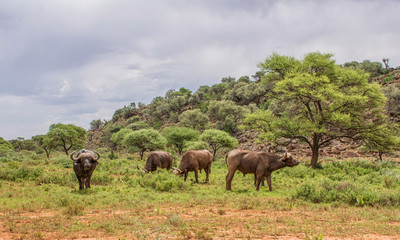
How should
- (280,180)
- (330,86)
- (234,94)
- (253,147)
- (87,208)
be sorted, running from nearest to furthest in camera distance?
(87,208), (280,180), (330,86), (253,147), (234,94)

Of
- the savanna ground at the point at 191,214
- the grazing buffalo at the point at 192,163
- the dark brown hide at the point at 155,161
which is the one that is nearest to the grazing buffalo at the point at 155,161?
the dark brown hide at the point at 155,161

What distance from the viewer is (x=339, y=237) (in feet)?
20.5

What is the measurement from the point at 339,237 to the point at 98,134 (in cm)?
11258

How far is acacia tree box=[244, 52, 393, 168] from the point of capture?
22281 mm

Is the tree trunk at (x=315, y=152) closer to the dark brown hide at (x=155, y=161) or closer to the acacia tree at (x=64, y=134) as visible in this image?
the dark brown hide at (x=155, y=161)

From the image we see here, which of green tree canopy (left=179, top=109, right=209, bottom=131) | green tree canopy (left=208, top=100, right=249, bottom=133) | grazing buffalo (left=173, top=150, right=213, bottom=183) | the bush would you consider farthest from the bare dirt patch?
green tree canopy (left=179, top=109, right=209, bottom=131)

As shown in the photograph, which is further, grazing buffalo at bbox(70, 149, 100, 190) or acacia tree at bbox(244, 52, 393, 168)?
acacia tree at bbox(244, 52, 393, 168)

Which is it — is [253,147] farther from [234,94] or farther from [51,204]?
[51,204]

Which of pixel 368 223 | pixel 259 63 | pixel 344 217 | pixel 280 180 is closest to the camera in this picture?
pixel 368 223

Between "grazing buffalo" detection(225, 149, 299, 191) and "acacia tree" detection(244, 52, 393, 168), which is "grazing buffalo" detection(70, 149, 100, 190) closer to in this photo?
"grazing buffalo" detection(225, 149, 299, 191)

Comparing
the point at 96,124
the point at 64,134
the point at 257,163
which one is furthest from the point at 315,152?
the point at 96,124

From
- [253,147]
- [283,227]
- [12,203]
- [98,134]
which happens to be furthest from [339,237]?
[98,134]

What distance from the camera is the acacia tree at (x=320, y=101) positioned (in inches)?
877

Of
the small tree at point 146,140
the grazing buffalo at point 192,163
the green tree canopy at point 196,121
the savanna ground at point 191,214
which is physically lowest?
the savanna ground at point 191,214
